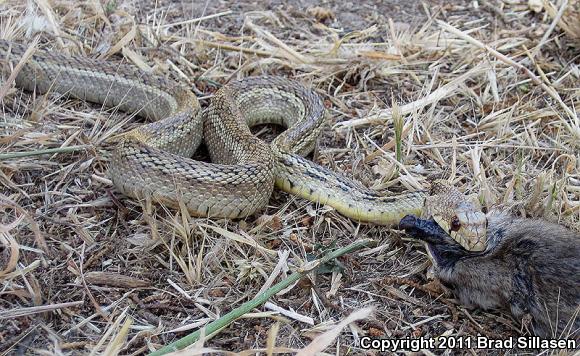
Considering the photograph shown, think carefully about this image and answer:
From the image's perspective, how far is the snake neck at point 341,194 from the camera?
558 cm

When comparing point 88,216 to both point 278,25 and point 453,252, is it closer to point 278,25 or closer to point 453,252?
point 453,252

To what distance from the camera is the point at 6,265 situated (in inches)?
185

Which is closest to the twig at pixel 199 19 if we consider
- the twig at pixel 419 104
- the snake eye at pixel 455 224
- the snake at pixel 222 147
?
the snake at pixel 222 147

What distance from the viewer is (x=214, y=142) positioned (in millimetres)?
6348

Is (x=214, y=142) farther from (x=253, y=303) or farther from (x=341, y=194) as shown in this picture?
(x=253, y=303)

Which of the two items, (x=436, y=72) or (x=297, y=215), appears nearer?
(x=297, y=215)

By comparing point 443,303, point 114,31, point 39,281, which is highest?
point 114,31

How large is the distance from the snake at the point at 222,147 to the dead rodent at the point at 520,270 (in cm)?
13

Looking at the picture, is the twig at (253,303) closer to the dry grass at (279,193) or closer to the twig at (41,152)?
the dry grass at (279,193)

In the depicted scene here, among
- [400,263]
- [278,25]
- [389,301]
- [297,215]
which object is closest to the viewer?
[389,301]

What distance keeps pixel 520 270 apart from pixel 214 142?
2.73 metres

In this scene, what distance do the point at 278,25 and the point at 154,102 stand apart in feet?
5.84

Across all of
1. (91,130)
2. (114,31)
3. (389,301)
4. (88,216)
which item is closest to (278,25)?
(114,31)

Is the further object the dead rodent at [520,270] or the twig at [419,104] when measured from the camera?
the twig at [419,104]
